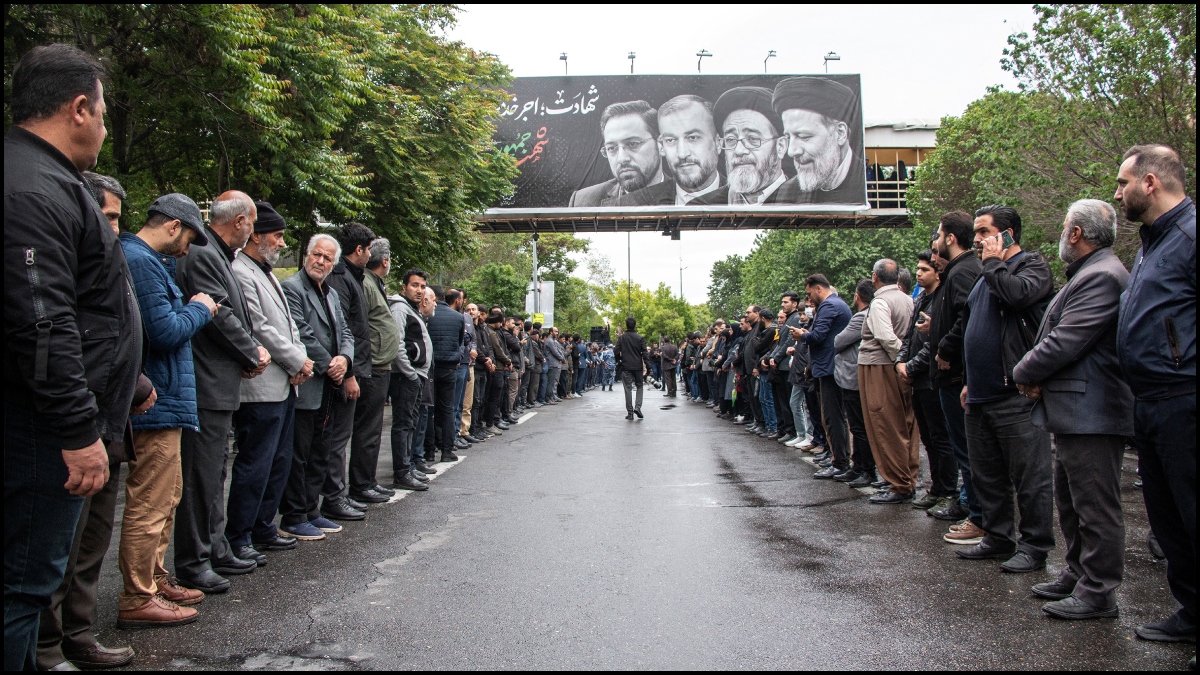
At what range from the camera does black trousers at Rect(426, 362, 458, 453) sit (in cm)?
961

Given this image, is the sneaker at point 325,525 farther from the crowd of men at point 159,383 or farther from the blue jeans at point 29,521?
the blue jeans at point 29,521

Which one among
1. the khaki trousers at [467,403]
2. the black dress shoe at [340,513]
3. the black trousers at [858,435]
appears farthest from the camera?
the khaki trousers at [467,403]

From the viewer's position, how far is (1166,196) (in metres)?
3.70

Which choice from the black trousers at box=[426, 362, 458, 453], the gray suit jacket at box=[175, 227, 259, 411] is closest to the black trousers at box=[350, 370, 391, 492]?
the gray suit jacket at box=[175, 227, 259, 411]

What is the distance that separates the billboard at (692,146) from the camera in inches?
1086

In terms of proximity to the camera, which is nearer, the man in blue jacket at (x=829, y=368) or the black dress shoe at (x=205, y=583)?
the black dress shoe at (x=205, y=583)

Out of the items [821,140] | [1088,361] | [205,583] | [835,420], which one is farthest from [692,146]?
[205,583]

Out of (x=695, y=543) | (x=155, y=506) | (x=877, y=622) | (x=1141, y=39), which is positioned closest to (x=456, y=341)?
(x=695, y=543)

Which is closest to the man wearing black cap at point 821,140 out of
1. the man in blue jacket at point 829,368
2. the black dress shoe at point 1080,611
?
the man in blue jacket at point 829,368

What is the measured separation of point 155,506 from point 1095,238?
490cm

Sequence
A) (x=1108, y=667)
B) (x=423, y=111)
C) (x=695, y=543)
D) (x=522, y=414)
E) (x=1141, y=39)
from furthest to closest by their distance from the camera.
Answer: (x=522, y=414), (x=423, y=111), (x=1141, y=39), (x=695, y=543), (x=1108, y=667)

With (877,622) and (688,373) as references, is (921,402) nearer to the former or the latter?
(877,622)

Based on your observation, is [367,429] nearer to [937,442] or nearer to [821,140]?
[937,442]

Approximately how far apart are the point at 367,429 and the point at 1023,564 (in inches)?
195
